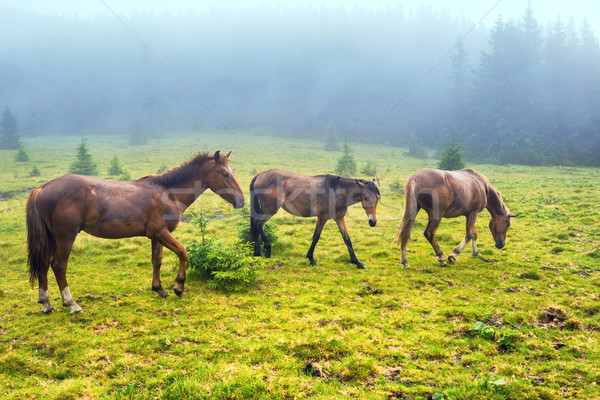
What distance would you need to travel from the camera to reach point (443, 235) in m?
12.4

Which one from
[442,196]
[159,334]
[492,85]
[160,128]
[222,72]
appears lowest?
[159,334]

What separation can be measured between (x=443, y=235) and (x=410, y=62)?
471 ft

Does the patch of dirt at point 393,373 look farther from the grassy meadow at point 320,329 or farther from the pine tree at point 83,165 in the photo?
the pine tree at point 83,165

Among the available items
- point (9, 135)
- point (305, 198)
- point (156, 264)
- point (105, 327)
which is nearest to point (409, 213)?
point (305, 198)

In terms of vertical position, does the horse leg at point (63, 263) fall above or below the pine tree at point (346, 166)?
below

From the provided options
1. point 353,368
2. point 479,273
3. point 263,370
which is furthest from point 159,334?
point 479,273

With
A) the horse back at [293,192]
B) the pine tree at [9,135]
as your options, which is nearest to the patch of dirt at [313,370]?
the horse back at [293,192]

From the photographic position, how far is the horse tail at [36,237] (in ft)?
18.5

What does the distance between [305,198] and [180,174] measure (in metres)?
4.21

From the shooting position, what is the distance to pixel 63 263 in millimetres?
5809

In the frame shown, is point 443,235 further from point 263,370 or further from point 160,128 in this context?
point 160,128

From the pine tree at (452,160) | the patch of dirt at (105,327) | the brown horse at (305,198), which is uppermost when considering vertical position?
the pine tree at (452,160)

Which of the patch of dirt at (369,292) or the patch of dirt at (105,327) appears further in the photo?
the patch of dirt at (369,292)

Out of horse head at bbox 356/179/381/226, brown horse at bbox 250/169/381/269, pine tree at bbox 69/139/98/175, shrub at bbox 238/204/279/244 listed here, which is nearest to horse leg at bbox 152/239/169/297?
brown horse at bbox 250/169/381/269
